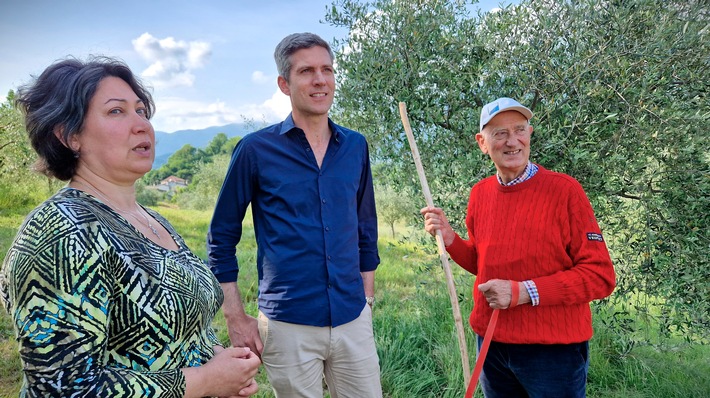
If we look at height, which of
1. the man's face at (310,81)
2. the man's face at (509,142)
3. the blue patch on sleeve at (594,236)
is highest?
the man's face at (310,81)

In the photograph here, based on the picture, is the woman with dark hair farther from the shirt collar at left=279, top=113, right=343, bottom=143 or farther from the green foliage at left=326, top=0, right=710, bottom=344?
the green foliage at left=326, top=0, right=710, bottom=344

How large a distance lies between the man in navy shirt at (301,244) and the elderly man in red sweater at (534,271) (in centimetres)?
79

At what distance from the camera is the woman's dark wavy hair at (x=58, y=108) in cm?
177

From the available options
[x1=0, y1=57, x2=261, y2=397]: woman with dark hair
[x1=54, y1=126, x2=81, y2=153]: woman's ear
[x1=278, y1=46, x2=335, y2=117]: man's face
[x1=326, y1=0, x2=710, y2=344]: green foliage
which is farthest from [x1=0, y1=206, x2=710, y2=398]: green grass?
[x1=54, y1=126, x2=81, y2=153]: woman's ear

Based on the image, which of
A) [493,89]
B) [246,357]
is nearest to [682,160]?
[493,89]

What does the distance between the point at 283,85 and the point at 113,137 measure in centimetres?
142

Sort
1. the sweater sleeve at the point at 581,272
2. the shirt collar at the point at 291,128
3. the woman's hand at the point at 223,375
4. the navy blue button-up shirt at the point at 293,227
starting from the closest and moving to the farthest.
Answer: the woman's hand at the point at 223,375 → the sweater sleeve at the point at 581,272 → the navy blue button-up shirt at the point at 293,227 → the shirt collar at the point at 291,128

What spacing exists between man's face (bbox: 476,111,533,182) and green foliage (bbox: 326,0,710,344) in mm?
1235

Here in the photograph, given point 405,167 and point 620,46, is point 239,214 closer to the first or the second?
point 405,167

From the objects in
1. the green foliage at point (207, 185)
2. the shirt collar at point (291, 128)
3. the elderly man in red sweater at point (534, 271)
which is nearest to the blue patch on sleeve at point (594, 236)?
the elderly man in red sweater at point (534, 271)

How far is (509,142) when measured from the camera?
2754 mm

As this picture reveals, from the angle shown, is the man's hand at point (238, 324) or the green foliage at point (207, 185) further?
the green foliage at point (207, 185)

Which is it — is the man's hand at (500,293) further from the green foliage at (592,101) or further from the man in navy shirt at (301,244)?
the green foliage at (592,101)

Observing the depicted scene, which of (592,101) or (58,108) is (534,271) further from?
(58,108)
